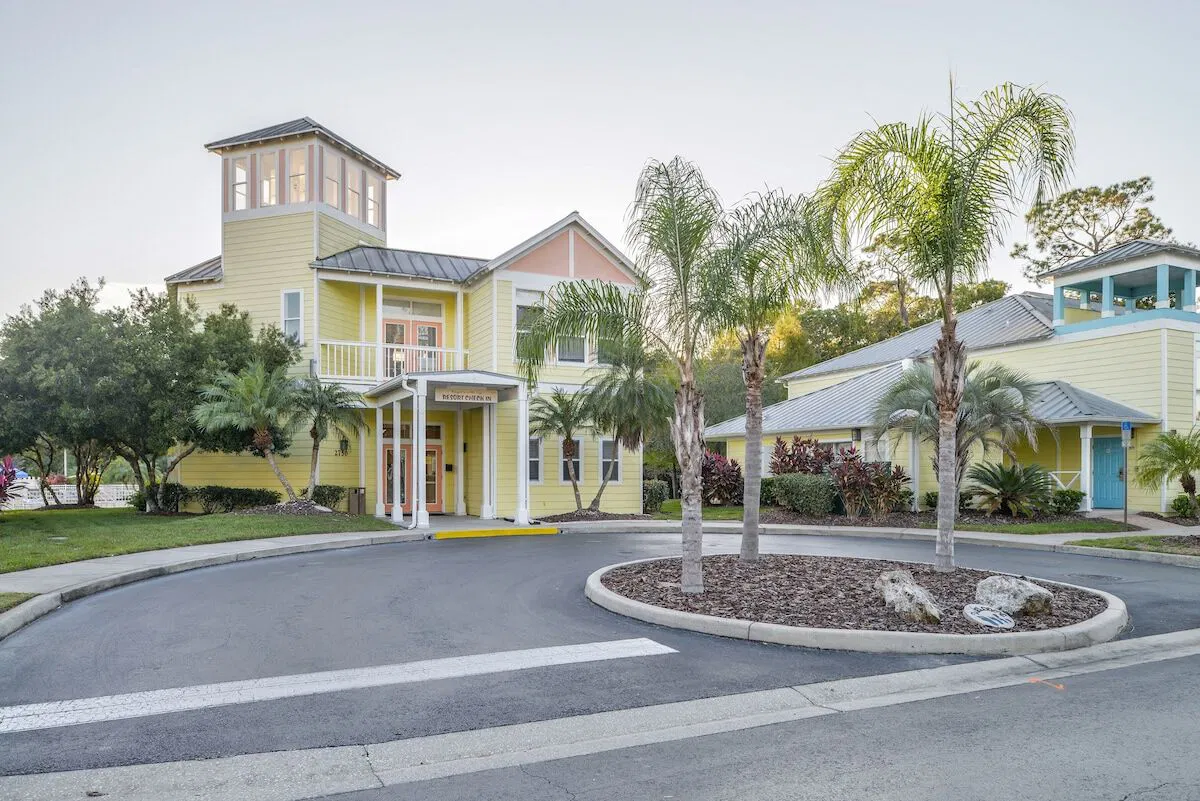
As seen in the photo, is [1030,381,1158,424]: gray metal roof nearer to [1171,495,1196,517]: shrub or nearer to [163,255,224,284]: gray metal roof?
[1171,495,1196,517]: shrub

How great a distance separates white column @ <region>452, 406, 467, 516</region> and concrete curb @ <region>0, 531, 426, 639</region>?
5.61m

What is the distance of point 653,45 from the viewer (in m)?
15.7

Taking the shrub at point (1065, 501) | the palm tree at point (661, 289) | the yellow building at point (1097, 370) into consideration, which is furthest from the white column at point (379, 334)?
the shrub at point (1065, 501)

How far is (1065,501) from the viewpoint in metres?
20.6

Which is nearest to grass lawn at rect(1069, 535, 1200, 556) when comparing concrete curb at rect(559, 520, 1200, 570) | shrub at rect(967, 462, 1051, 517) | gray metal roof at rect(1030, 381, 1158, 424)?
concrete curb at rect(559, 520, 1200, 570)

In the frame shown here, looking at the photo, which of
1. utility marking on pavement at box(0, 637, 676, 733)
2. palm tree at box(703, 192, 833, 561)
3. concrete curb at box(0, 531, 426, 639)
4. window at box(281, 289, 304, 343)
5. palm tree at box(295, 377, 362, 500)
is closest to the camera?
utility marking on pavement at box(0, 637, 676, 733)

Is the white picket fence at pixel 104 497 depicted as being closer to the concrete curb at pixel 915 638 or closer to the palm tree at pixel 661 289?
the palm tree at pixel 661 289

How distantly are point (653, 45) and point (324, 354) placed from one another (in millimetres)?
11823

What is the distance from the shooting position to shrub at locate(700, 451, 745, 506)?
27.1 m

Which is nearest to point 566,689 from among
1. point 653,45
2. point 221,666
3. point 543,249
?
point 221,666

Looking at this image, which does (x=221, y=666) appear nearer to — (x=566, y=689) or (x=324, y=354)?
(x=566, y=689)

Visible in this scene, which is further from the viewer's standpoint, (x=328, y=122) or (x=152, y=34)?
(x=328, y=122)

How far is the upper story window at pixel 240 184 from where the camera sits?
2272cm

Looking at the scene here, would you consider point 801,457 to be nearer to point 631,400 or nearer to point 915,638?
point 631,400
